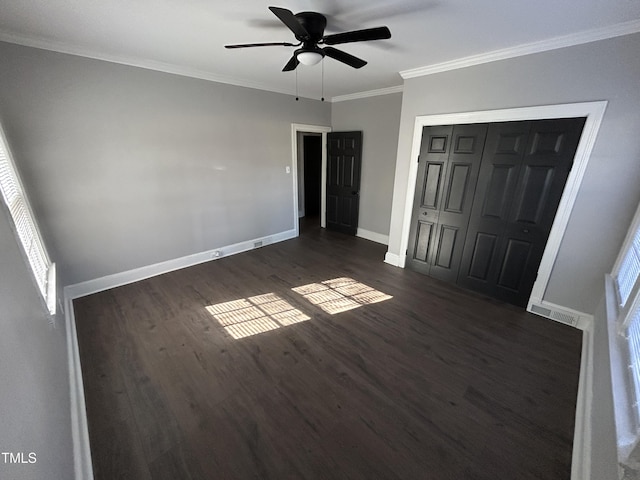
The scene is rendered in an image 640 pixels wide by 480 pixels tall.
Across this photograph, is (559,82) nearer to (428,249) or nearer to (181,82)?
(428,249)

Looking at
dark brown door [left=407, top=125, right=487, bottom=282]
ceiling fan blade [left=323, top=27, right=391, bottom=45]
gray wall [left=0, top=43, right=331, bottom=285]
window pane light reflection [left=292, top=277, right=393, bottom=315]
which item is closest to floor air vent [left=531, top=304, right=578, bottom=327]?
dark brown door [left=407, top=125, right=487, bottom=282]

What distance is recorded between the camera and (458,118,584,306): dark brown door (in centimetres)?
249

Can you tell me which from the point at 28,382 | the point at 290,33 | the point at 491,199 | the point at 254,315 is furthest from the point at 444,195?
the point at 28,382

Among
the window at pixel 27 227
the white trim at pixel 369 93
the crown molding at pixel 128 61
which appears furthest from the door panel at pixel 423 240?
the window at pixel 27 227

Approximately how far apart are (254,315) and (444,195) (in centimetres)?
278

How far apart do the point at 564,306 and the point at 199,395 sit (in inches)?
140

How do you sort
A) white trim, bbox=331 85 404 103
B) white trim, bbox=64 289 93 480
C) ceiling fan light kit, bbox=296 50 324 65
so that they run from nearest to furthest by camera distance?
white trim, bbox=64 289 93 480, ceiling fan light kit, bbox=296 50 324 65, white trim, bbox=331 85 404 103

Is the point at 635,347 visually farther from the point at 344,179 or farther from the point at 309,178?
the point at 309,178

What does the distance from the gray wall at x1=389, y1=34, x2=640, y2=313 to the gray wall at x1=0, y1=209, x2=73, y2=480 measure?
386 centimetres

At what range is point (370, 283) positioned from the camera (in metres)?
3.46

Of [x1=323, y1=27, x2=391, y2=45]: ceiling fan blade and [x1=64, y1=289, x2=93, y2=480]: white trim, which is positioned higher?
[x1=323, y1=27, x2=391, y2=45]: ceiling fan blade

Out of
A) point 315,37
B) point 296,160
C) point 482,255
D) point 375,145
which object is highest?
point 315,37

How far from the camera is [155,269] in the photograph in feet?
11.6

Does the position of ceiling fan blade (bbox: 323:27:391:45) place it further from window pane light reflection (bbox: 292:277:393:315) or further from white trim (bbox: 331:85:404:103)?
white trim (bbox: 331:85:404:103)
